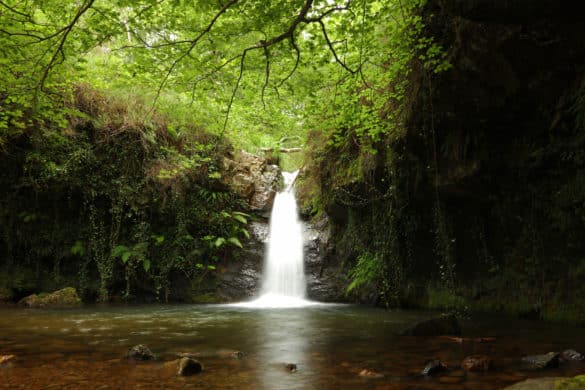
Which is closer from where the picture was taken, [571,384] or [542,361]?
[571,384]

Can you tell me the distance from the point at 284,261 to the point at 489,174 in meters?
6.86

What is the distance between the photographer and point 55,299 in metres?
10.2

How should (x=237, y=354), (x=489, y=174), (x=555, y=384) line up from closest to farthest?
(x=555, y=384), (x=237, y=354), (x=489, y=174)

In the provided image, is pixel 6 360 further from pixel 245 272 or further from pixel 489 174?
pixel 245 272

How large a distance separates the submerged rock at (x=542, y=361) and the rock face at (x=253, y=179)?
1068 centimetres

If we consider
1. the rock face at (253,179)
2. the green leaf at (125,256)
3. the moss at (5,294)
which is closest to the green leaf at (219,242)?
the rock face at (253,179)

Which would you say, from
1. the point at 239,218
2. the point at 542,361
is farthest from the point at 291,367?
the point at 239,218

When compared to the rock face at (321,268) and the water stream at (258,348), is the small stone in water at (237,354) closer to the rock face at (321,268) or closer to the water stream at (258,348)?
the water stream at (258,348)

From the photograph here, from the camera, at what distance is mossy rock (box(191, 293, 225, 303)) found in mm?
11730

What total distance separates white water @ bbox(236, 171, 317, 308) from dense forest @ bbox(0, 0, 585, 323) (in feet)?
2.67

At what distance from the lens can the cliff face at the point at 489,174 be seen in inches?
243

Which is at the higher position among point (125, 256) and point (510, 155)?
point (510, 155)

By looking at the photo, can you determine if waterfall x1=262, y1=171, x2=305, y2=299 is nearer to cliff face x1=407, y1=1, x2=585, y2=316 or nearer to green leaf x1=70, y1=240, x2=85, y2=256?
cliff face x1=407, y1=1, x2=585, y2=316

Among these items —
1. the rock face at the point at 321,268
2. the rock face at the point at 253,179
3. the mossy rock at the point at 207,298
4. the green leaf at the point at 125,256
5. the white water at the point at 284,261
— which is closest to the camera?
the green leaf at the point at 125,256
